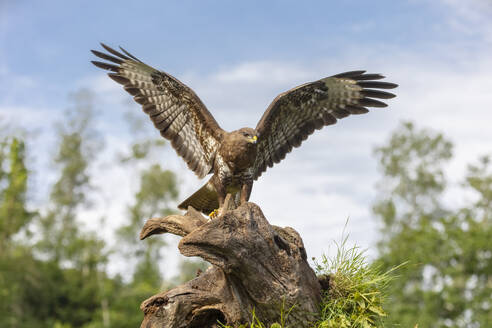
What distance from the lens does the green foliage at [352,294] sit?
5.97 metres

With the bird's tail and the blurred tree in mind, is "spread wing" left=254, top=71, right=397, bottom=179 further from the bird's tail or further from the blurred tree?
the blurred tree

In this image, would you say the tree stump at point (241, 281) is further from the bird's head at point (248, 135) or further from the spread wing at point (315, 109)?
the spread wing at point (315, 109)

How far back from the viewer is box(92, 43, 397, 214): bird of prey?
750cm

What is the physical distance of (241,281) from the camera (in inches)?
229

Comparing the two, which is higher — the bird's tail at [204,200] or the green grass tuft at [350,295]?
the bird's tail at [204,200]

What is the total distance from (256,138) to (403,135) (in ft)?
86.1

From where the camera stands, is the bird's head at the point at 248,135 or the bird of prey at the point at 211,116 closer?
the bird's head at the point at 248,135

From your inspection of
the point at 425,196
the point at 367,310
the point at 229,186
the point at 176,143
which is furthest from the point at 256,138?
the point at 425,196

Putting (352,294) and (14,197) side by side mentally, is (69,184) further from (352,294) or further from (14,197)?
(352,294)

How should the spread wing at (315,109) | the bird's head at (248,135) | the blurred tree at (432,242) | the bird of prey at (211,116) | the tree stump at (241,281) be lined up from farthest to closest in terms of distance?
the blurred tree at (432,242), the spread wing at (315,109), the bird of prey at (211,116), the bird's head at (248,135), the tree stump at (241,281)

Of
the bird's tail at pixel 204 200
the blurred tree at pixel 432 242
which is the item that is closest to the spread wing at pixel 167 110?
the bird's tail at pixel 204 200

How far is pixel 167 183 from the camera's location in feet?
101

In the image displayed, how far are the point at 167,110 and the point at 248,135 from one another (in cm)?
146

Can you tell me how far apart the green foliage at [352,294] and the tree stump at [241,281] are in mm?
182
